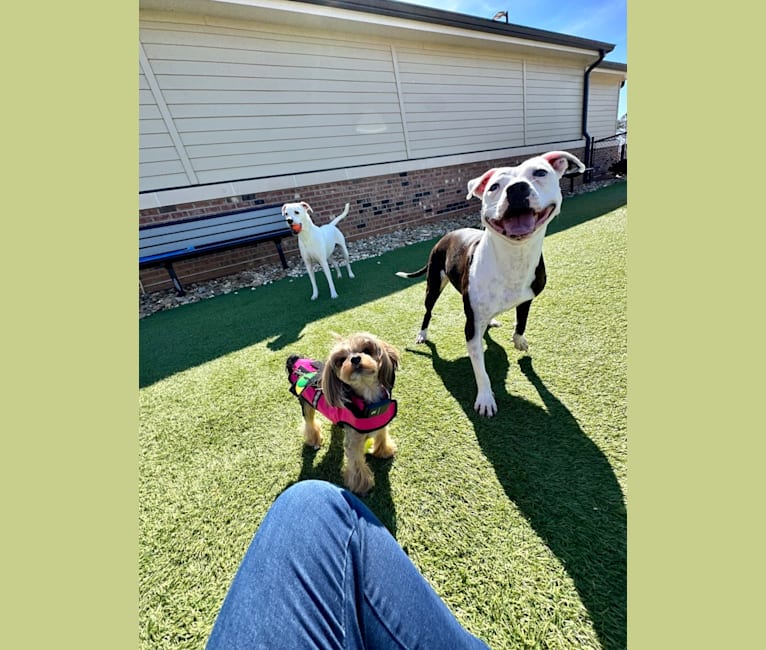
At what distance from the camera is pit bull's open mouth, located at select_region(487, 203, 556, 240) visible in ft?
5.77

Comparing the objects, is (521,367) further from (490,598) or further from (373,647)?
(373,647)

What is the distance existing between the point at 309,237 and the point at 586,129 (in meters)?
13.0

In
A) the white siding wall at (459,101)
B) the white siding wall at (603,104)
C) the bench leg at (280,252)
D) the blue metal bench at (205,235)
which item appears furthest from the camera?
the white siding wall at (603,104)

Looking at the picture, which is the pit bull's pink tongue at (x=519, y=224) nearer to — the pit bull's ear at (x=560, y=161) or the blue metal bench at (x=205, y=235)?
the pit bull's ear at (x=560, y=161)

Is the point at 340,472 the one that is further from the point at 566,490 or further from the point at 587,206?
the point at 587,206

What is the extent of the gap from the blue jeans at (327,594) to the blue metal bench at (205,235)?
5.97m

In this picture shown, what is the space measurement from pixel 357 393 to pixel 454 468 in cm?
73

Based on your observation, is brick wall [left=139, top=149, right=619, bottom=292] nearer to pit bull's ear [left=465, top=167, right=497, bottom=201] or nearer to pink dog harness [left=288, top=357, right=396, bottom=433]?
pit bull's ear [left=465, top=167, right=497, bottom=201]

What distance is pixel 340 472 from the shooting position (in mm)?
1933

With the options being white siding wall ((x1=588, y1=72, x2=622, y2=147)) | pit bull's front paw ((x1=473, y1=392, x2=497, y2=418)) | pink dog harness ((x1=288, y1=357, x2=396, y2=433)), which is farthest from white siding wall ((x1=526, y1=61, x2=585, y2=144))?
pink dog harness ((x1=288, y1=357, x2=396, y2=433))

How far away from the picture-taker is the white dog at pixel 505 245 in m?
1.72

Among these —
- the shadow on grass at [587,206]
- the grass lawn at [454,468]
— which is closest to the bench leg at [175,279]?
the grass lawn at [454,468]

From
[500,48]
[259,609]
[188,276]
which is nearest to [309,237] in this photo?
[188,276]

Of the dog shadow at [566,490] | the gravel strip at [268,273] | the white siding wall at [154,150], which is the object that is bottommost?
the dog shadow at [566,490]
